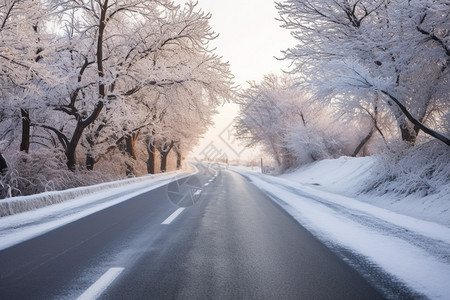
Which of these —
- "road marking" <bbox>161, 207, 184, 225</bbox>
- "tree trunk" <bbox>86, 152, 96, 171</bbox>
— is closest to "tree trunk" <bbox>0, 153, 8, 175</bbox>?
"tree trunk" <bbox>86, 152, 96, 171</bbox>

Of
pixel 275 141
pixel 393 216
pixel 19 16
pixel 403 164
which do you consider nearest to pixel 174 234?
pixel 393 216

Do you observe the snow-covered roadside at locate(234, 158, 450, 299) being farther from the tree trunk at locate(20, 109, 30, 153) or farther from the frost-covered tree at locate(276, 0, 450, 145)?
the tree trunk at locate(20, 109, 30, 153)

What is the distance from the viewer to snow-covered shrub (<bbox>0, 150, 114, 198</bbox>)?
12.2 metres

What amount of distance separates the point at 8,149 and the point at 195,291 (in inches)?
637

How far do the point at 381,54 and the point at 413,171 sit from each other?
335 centimetres

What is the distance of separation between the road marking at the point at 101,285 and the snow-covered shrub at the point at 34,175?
382 inches

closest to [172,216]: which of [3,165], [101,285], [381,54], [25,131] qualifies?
[101,285]

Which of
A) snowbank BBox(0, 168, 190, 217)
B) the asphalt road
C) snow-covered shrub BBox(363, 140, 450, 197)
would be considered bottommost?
the asphalt road

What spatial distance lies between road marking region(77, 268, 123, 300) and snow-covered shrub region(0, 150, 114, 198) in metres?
9.70

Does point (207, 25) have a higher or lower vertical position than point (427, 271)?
higher

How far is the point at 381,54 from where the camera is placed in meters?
9.41

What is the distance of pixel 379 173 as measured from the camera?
1147cm

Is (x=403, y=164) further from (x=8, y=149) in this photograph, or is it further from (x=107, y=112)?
(x=8, y=149)

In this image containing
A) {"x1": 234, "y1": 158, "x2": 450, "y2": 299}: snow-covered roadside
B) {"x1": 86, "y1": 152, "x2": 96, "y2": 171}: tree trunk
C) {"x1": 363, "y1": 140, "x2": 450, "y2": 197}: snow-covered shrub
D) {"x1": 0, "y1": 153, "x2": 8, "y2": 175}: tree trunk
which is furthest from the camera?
{"x1": 86, "y1": 152, "x2": 96, "y2": 171}: tree trunk
